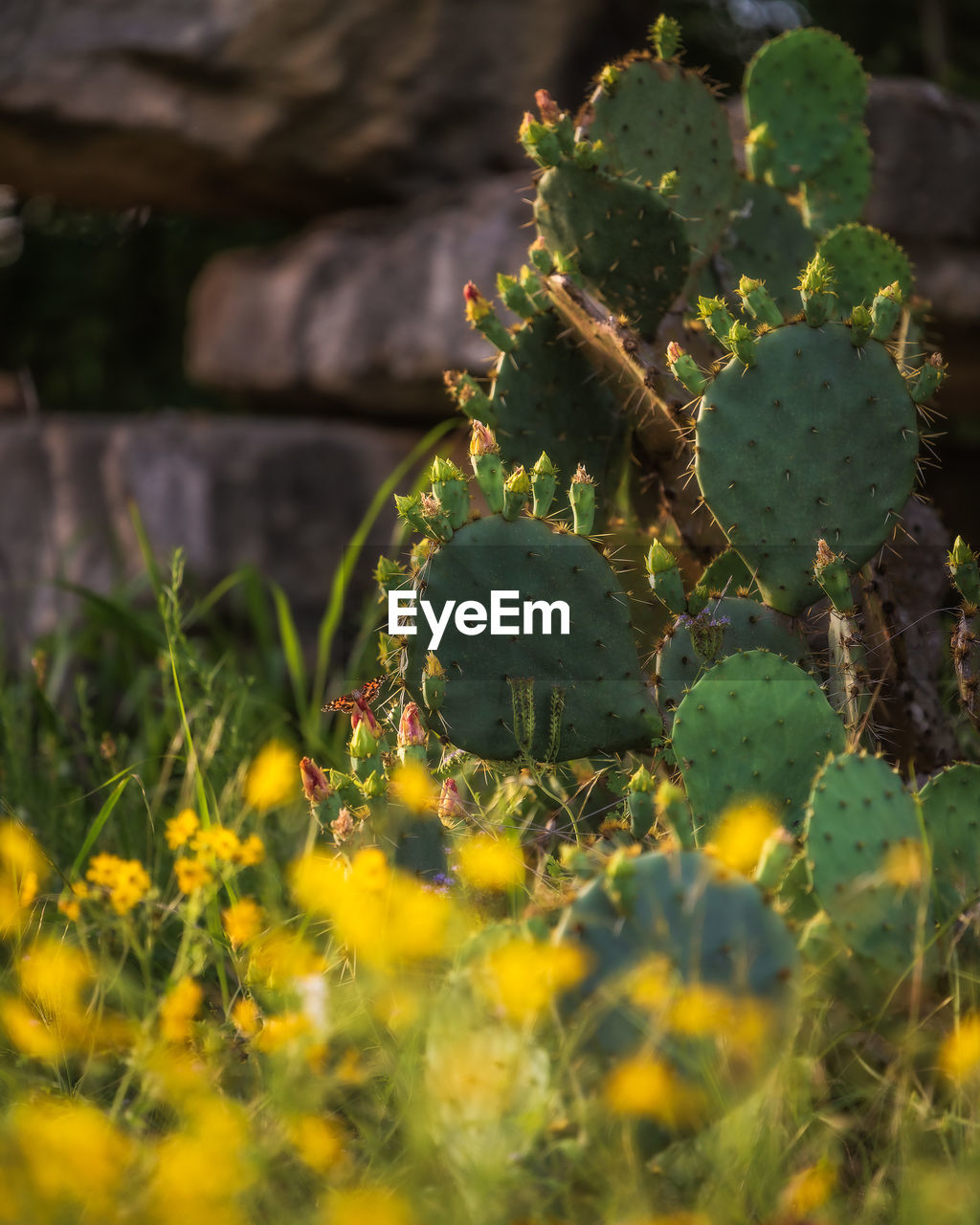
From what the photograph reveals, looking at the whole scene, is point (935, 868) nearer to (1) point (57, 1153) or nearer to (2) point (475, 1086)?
(2) point (475, 1086)

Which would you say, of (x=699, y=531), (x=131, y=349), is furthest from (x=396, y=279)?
(x=699, y=531)

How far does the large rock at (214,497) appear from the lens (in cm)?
423

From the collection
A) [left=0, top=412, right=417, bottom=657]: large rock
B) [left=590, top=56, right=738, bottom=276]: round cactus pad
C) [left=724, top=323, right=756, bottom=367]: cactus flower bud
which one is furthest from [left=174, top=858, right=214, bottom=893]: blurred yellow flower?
[left=0, top=412, right=417, bottom=657]: large rock

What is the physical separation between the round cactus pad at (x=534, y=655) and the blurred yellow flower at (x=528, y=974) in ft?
1.63

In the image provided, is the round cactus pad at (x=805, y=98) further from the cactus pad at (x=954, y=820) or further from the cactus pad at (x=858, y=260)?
the cactus pad at (x=954, y=820)

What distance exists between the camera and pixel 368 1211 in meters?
0.77

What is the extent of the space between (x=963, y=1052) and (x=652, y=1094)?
0.86 ft

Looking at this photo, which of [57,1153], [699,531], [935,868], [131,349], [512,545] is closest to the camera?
[57,1153]

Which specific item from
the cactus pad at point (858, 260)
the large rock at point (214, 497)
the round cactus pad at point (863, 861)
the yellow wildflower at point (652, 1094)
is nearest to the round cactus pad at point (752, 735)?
the round cactus pad at point (863, 861)

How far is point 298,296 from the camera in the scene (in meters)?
4.38

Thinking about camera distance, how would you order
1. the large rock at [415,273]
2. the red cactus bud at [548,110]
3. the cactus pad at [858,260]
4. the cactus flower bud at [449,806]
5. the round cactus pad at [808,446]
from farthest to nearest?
the large rock at [415,273] < the cactus pad at [858,260] < the red cactus bud at [548,110] < the round cactus pad at [808,446] < the cactus flower bud at [449,806]

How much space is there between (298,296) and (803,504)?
3.23 meters

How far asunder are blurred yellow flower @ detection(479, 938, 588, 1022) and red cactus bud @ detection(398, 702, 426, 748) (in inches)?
16.4

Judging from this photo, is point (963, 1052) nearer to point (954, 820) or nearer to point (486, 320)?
point (954, 820)
